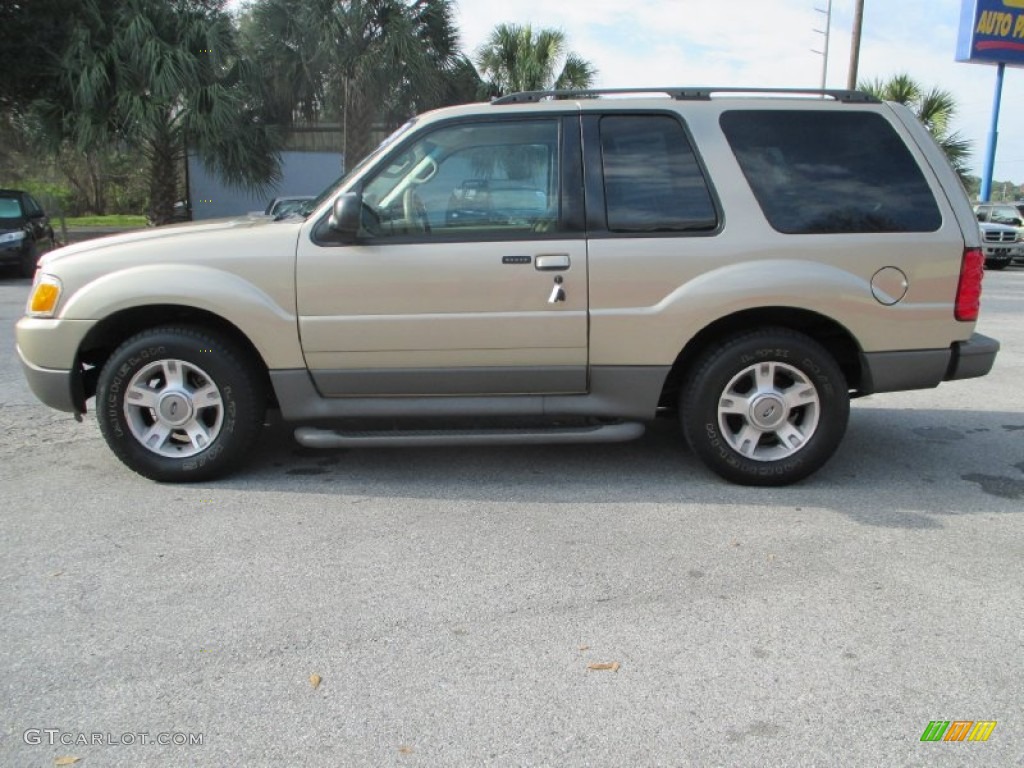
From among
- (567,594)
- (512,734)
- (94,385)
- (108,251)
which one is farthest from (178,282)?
(512,734)

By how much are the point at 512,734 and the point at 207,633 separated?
1.21 m

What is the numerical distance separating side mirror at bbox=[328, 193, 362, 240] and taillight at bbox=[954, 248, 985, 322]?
3.02 metres

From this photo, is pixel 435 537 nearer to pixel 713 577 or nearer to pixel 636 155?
pixel 713 577

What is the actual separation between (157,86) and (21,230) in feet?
12.5

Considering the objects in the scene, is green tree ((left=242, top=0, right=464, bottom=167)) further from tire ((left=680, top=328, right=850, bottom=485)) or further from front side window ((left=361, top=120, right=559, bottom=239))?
tire ((left=680, top=328, right=850, bottom=485))

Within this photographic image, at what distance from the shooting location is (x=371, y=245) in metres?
4.21

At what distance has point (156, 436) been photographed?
14.6 ft

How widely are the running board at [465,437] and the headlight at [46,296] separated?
139 cm

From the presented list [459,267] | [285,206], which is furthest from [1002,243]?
[459,267]

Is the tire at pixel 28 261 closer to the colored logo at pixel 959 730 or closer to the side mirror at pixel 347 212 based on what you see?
the side mirror at pixel 347 212

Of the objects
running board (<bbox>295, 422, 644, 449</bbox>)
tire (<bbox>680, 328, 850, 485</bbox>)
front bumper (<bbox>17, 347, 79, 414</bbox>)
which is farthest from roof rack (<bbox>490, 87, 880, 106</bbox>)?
front bumper (<bbox>17, 347, 79, 414</bbox>)

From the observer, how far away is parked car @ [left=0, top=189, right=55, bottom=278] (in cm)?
1509

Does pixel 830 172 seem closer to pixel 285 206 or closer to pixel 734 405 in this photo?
pixel 734 405

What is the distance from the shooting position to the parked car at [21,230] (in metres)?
15.1
